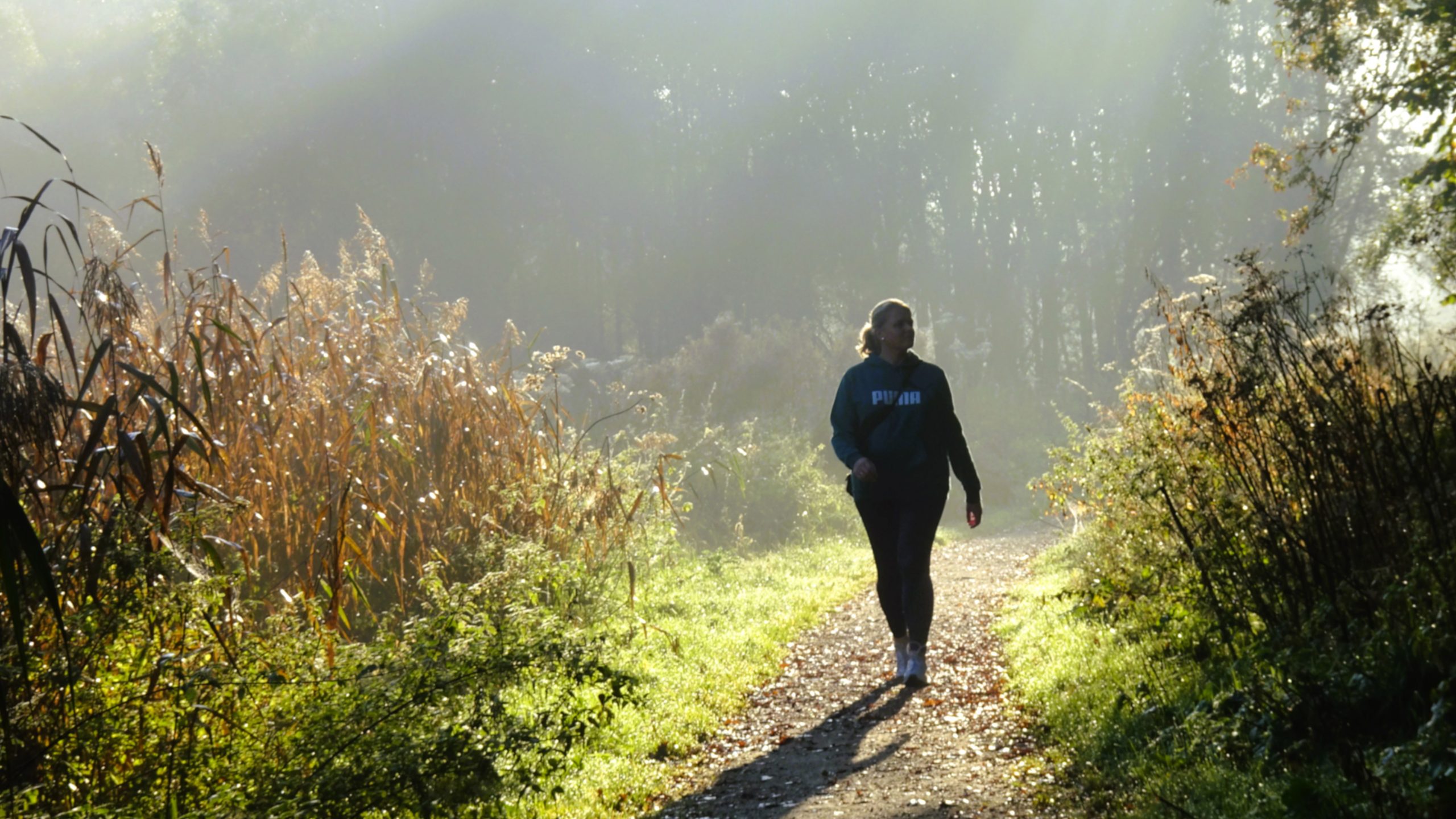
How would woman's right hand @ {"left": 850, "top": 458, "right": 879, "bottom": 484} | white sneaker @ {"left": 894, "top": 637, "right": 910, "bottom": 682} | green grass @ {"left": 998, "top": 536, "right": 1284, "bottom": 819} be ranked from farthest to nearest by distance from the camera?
white sneaker @ {"left": 894, "top": 637, "right": 910, "bottom": 682} < woman's right hand @ {"left": 850, "top": 458, "right": 879, "bottom": 484} < green grass @ {"left": 998, "top": 536, "right": 1284, "bottom": 819}

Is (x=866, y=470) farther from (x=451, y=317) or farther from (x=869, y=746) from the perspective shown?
(x=451, y=317)

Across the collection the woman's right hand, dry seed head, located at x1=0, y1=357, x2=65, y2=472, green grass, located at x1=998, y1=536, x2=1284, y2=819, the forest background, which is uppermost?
the forest background

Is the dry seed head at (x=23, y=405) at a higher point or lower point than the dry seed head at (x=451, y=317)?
lower

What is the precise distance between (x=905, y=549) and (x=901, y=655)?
75 centimetres

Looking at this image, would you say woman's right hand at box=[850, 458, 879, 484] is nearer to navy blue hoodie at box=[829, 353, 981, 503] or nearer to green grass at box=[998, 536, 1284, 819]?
navy blue hoodie at box=[829, 353, 981, 503]

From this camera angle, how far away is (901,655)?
6363 mm

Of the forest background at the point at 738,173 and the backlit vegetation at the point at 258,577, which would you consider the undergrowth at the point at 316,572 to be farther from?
the forest background at the point at 738,173

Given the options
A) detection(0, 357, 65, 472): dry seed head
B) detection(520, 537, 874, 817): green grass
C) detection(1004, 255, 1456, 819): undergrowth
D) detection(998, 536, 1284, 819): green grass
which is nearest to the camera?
detection(0, 357, 65, 472): dry seed head

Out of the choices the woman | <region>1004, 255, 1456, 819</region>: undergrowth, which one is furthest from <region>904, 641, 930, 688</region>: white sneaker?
<region>1004, 255, 1456, 819</region>: undergrowth

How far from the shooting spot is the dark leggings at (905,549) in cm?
607

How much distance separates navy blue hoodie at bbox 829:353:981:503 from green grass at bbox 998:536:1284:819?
1.11 metres

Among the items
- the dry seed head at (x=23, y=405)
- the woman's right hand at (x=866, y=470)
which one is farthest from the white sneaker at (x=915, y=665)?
the dry seed head at (x=23, y=405)

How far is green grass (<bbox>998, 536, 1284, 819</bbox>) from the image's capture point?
345cm

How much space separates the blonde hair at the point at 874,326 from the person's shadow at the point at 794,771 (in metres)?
2.16
